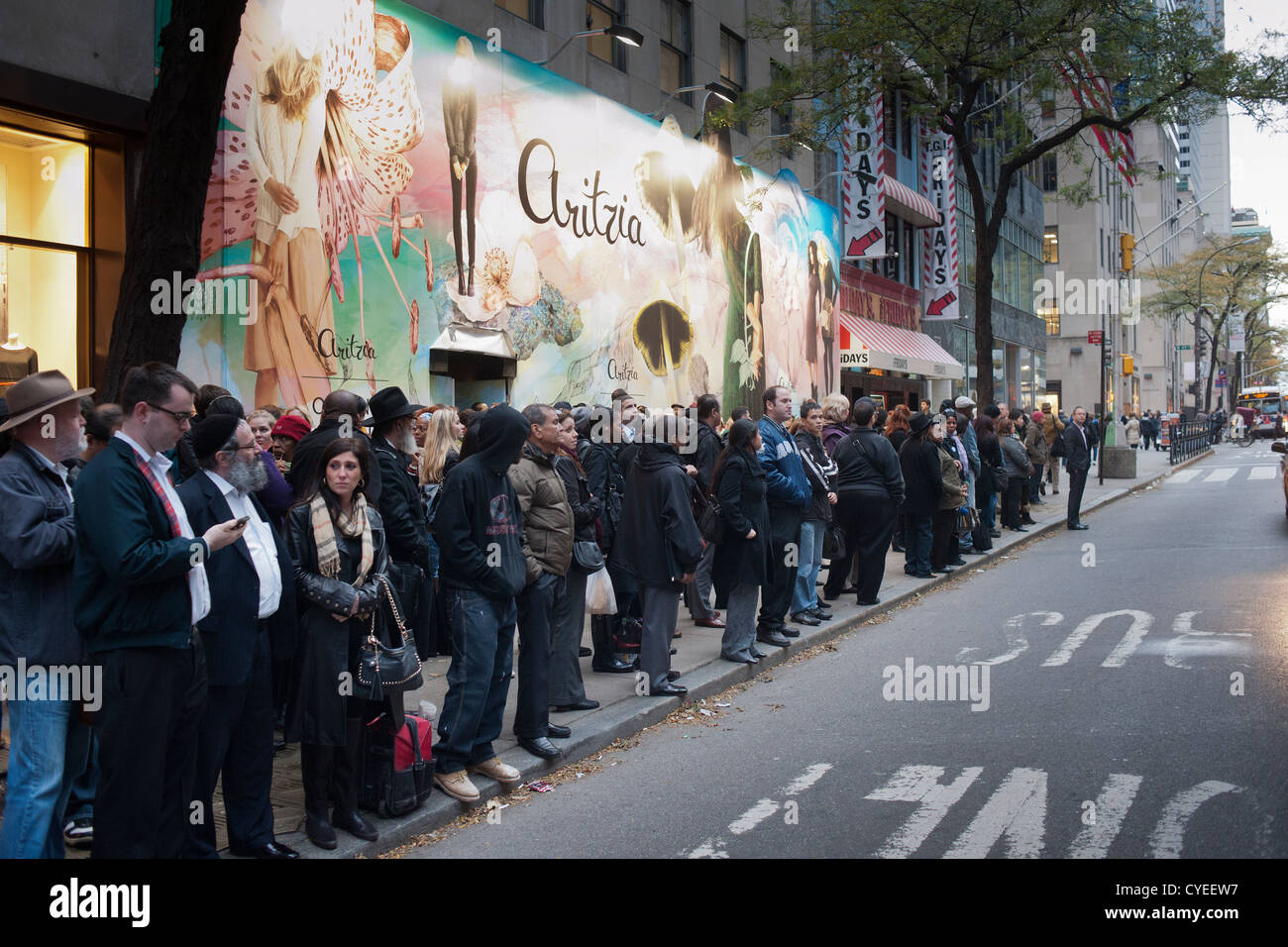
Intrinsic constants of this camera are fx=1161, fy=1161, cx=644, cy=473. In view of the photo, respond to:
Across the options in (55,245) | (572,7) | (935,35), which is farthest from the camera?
(935,35)

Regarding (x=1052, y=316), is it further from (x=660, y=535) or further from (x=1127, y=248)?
(x=660, y=535)

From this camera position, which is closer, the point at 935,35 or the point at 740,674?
the point at 740,674

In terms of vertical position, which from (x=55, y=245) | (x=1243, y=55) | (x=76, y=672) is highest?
(x=1243, y=55)

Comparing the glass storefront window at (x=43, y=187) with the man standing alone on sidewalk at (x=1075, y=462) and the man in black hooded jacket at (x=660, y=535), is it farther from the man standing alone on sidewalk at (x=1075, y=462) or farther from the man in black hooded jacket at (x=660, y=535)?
the man standing alone on sidewalk at (x=1075, y=462)

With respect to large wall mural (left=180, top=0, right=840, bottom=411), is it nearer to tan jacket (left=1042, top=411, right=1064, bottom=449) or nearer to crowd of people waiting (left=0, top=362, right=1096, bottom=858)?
crowd of people waiting (left=0, top=362, right=1096, bottom=858)

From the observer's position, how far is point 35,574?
181 inches

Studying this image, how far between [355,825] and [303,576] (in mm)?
1212

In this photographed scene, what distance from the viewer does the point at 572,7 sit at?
59.3 feet

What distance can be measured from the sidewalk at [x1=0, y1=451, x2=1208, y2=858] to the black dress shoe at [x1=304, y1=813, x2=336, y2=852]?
4 centimetres

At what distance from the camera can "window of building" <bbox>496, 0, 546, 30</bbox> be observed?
16.9 meters

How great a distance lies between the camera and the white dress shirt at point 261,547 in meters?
4.88

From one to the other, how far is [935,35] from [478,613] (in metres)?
18.3
